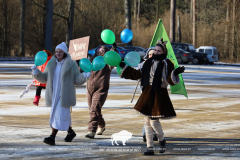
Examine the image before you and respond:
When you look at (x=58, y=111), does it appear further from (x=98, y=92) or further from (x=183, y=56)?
(x=183, y=56)

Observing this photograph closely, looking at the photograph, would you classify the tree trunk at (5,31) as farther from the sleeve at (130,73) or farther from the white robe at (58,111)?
the sleeve at (130,73)

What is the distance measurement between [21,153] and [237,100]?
8.31m

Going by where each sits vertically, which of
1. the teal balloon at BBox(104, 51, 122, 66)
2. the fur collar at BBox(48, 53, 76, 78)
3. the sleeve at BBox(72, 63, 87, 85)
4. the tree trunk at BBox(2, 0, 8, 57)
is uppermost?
the tree trunk at BBox(2, 0, 8, 57)

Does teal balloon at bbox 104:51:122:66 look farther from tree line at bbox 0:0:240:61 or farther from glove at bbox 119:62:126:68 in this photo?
tree line at bbox 0:0:240:61

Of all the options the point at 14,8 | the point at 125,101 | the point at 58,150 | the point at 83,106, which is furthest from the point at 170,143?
the point at 14,8

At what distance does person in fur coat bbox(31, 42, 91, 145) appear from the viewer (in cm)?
684

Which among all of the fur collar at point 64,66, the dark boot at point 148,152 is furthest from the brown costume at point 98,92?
the dark boot at point 148,152

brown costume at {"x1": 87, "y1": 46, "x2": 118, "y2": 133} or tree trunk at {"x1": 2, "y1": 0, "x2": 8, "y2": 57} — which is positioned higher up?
tree trunk at {"x1": 2, "y1": 0, "x2": 8, "y2": 57}

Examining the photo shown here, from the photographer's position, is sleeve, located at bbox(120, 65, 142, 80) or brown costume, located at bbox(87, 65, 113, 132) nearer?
sleeve, located at bbox(120, 65, 142, 80)

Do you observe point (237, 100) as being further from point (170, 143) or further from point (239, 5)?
point (239, 5)

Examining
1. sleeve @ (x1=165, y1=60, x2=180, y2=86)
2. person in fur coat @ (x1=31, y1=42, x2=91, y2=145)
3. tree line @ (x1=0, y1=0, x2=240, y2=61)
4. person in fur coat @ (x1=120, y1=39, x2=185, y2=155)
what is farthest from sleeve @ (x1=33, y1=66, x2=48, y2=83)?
tree line @ (x1=0, y1=0, x2=240, y2=61)

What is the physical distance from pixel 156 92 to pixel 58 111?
159 cm

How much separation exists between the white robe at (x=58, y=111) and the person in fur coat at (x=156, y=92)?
3.88 ft

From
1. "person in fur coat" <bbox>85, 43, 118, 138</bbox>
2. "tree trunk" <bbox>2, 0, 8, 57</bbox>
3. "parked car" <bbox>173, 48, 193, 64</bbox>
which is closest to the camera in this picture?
"person in fur coat" <bbox>85, 43, 118, 138</bbox>
